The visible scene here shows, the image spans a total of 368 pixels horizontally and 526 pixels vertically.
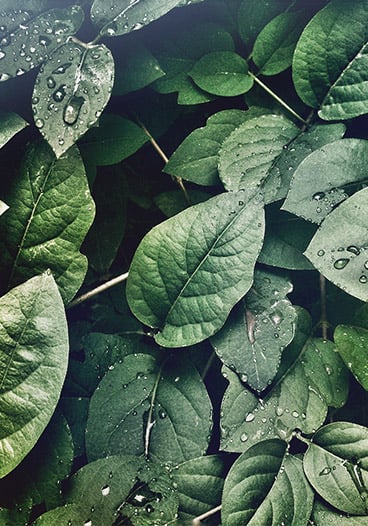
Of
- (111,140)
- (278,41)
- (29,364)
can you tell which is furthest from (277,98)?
(29,364)

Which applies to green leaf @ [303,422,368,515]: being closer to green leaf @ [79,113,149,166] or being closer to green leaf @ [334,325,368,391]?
green leaf @ [334,325,368,391]

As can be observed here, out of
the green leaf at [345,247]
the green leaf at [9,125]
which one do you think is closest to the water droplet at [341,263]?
the green leaf at [345,247]

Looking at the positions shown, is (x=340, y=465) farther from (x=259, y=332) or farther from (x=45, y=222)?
(x=45, y=222)

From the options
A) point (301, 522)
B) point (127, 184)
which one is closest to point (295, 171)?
point (127, 184)

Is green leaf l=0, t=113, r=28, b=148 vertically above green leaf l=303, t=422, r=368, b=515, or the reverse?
green leaf l=0, t=113, r=28, b=148

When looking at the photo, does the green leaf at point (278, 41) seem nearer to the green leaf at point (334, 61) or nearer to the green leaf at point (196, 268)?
the green leaf at point (334, 61)

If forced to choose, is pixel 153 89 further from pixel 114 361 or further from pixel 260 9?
pixel 114 361

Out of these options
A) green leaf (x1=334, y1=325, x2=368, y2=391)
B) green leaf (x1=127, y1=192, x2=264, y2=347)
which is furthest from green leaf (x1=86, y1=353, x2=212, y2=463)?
green leaf (x1=334, y1=325, x2=368, y2=391)
